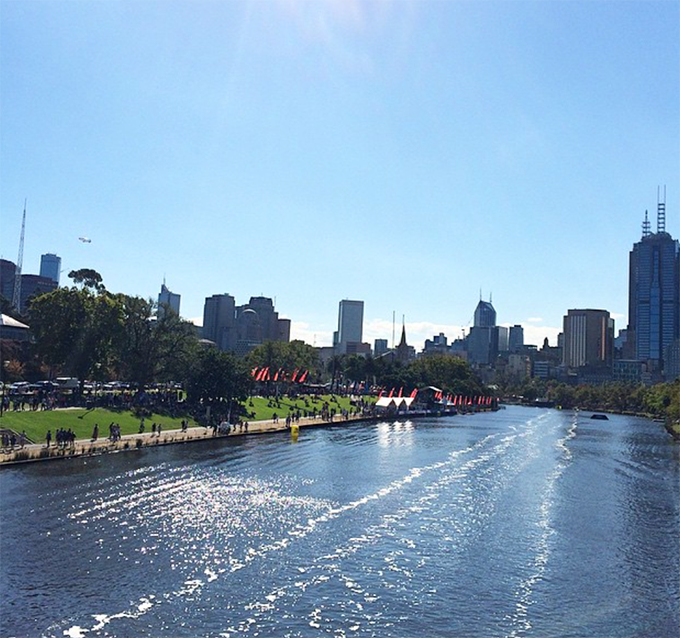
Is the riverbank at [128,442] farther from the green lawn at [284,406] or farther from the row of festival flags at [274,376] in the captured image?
the row of festival flags at [274,376]

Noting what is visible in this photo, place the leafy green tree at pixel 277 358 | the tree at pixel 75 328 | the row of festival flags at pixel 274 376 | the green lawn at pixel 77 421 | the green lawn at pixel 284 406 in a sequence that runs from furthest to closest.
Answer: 1. the leafy green tree at pixel 277 358
2. the row of festival flags at pixel 274 376
3. the green lawn at pixel 284 406
4. the tree at pixel 75 328
5. the green lawn at pixel 77 421

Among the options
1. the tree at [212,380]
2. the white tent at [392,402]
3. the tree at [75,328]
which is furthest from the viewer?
the white tent at [392,402]

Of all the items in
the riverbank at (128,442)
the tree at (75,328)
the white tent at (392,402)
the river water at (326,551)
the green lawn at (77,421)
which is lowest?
the river water at (326,551)

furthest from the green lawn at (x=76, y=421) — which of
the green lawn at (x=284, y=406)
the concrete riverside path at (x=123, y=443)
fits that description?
the green lawn at (x=284, y=406)

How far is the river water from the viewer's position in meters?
28.9

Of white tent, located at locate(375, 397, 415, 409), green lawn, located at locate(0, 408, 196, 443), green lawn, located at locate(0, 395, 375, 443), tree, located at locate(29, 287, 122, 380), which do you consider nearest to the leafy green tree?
white tent, located at locate(375, 397, 415, 409)

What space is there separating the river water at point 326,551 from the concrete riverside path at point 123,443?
1.59 meters

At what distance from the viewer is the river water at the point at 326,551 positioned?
28.9 meters

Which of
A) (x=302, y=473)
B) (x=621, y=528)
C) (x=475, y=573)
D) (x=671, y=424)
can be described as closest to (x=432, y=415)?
(x=671, y=424)

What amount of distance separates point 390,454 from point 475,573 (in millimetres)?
Answer: 48705

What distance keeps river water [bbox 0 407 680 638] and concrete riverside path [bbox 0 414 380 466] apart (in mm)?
1590

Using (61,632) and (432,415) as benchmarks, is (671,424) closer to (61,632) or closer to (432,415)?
(432,415)

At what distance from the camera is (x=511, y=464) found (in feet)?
260

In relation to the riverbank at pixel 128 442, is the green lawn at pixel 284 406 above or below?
above
